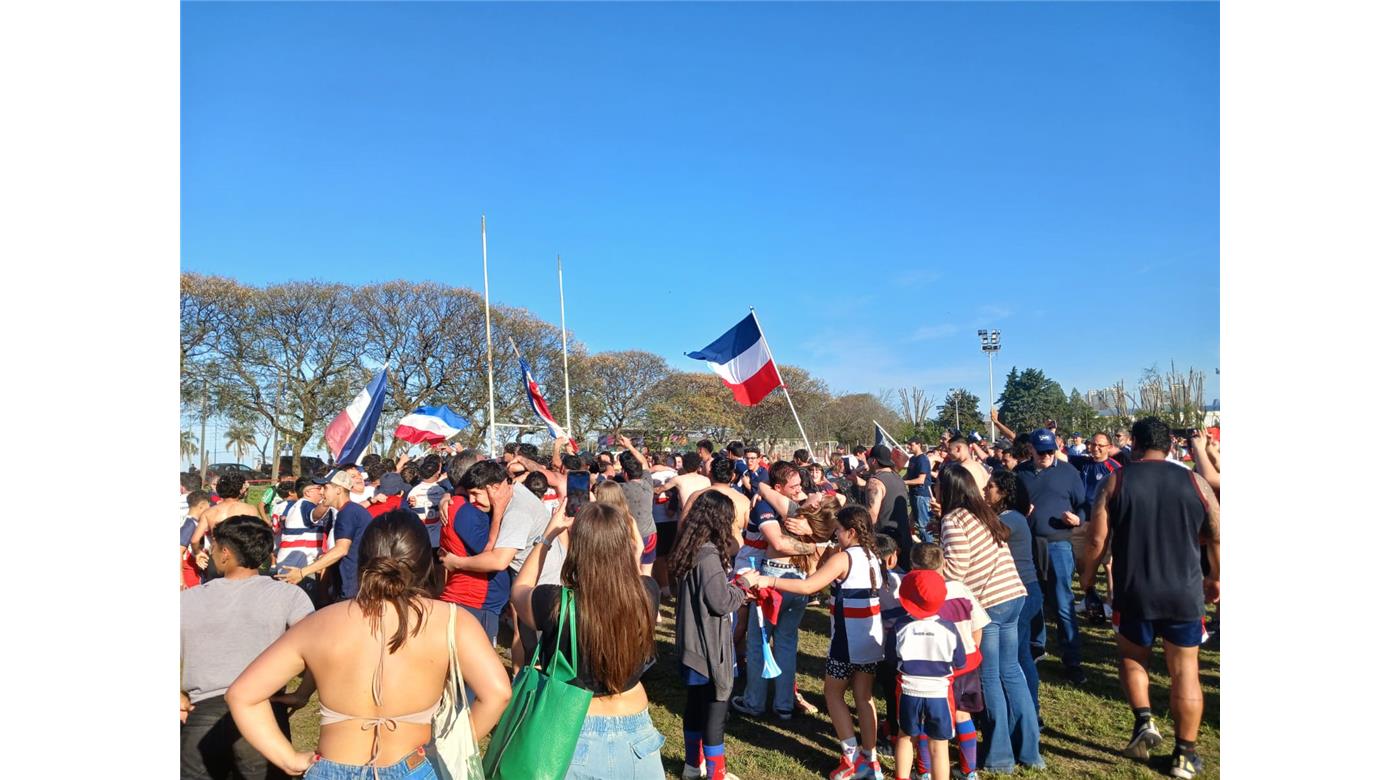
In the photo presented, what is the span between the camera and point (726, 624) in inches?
181

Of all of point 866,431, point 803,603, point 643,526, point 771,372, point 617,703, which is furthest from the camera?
point 866,431

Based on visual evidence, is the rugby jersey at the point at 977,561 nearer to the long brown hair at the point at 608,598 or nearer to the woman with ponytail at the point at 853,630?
the woman with ponytail at the point at 853,630

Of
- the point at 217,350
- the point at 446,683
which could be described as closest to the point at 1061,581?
the point at 446,683

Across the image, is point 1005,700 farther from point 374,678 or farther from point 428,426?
point 428,426

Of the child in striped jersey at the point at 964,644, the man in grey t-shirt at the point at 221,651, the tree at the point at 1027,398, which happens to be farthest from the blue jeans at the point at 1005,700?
the tree at the point at 1027,398

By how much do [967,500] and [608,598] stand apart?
2.79 m

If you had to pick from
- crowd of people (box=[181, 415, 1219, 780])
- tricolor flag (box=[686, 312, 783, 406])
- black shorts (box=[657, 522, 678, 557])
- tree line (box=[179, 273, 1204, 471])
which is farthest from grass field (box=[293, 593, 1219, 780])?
tree line (box=[179, 273, 1204, 471])

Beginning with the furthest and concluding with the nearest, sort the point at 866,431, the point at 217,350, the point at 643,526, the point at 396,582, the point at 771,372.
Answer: the point at 866,431 → the point at 217,350 → the point at 771,372 → the point at 643,526 → the point at 396,582

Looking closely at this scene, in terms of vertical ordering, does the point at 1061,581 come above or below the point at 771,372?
below

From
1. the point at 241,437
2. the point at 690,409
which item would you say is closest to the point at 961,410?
the point at 690,409

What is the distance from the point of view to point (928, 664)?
4.31 m

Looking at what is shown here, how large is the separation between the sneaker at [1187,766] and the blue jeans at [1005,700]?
759 mm
